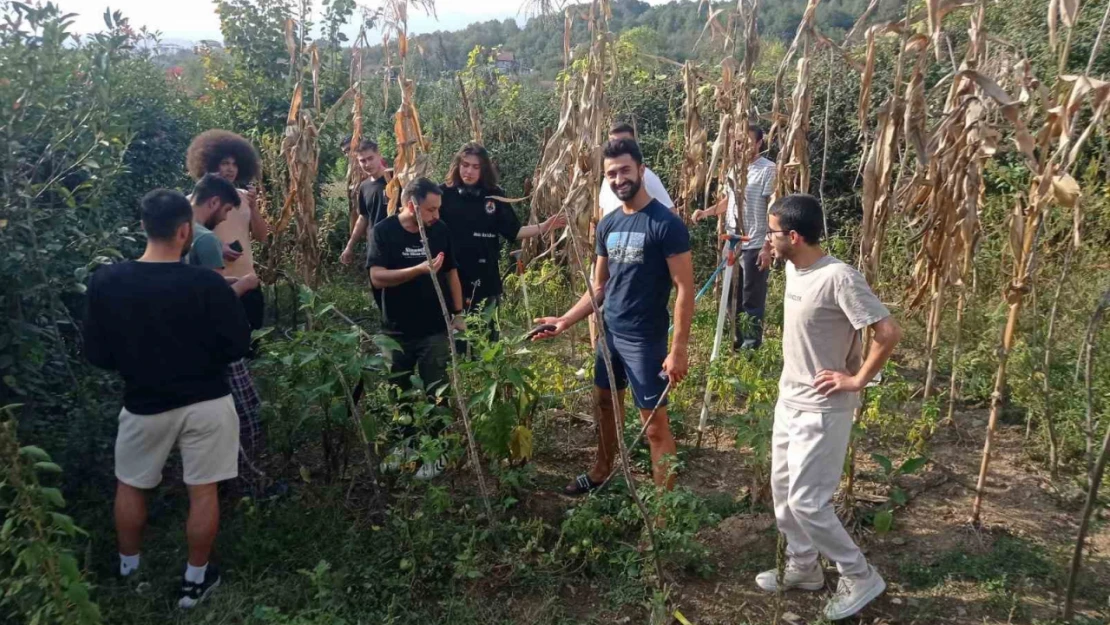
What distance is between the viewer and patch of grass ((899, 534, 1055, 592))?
3.11 metres

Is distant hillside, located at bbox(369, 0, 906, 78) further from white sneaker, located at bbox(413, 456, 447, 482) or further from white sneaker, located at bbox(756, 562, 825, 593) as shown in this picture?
white sneaker, located at bbox(756, 562, 825, 593)

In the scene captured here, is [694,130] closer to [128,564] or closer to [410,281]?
[410,281]

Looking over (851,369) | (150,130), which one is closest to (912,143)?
(851,369)

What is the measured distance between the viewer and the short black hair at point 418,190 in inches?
124

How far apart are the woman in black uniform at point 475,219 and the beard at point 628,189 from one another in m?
1.31

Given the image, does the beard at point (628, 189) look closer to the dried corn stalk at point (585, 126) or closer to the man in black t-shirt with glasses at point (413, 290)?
the dried corn stalk at point (585, 126)

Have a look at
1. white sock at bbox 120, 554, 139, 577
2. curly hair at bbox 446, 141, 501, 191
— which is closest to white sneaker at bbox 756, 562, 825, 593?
white sock at bbox 120, 554, 139, 577

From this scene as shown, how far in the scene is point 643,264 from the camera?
11.1 ft

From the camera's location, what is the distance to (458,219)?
15.7 ft

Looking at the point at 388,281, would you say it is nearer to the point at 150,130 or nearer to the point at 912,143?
the point at 912,143

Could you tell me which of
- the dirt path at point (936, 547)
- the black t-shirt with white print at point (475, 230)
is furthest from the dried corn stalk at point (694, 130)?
the dirt path at point (936, 547)

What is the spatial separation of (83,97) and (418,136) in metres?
1.61

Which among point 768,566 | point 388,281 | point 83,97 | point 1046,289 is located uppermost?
point 83,97

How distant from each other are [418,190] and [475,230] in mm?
1449
